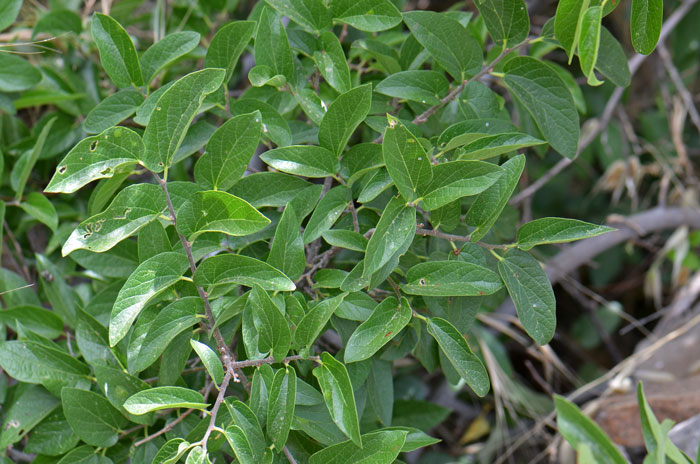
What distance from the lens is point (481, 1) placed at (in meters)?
0.73

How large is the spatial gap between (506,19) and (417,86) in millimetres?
133

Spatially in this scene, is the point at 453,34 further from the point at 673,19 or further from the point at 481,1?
the point at 673,19

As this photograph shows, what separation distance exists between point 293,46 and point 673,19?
4.08 ft

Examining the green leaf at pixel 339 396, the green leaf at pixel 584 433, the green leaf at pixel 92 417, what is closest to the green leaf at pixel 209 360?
the green leaf at pixel 339 396

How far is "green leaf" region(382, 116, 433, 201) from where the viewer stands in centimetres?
60

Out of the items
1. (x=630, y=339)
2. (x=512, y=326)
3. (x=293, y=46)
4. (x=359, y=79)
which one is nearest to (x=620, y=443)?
(x=512, y=326)

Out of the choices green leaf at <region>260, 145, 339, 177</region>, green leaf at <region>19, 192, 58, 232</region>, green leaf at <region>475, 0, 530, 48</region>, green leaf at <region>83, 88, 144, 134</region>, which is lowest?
green leaf at <region>19, 192, 58, 232</region>

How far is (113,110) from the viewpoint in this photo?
0.79m

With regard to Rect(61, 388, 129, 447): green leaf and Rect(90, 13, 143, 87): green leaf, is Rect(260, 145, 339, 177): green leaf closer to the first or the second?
Rect(90, 13, 143, 87): green leaf

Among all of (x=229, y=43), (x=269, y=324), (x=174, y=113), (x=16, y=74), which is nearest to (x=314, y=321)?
(x=269, y=324)

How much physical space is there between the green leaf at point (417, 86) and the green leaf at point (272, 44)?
0.42 ft

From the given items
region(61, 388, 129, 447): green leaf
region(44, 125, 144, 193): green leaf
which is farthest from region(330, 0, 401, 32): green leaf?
region(61, 388, 129, 447): green leaf

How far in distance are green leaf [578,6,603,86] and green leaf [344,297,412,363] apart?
31cm

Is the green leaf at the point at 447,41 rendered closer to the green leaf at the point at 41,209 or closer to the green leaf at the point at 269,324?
the green leaf at the point at 269,324
